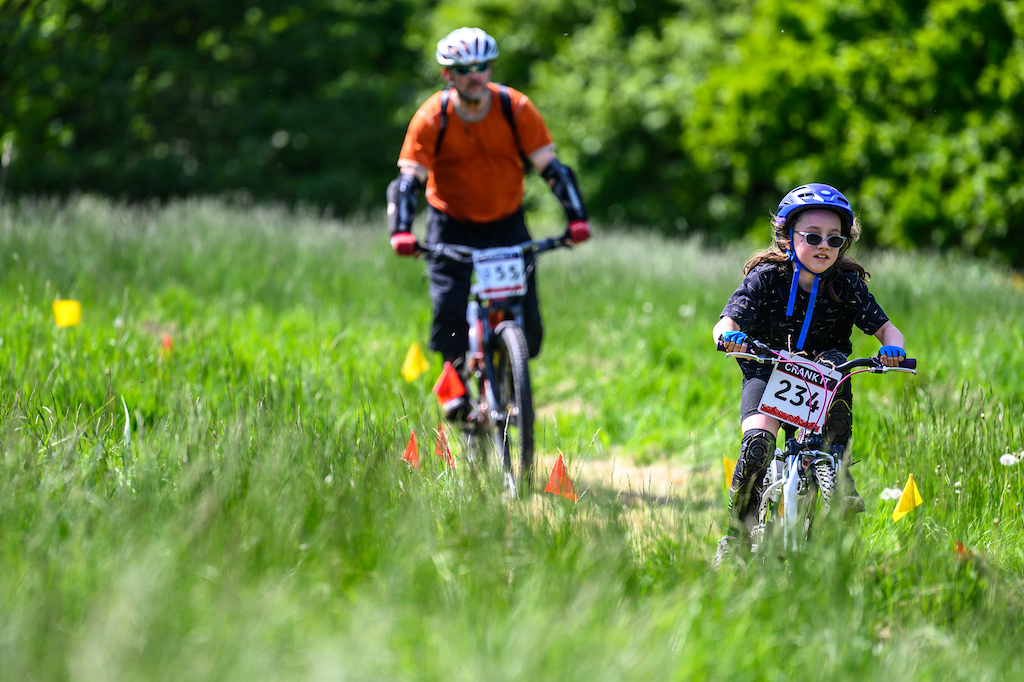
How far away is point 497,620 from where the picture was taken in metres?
2.20

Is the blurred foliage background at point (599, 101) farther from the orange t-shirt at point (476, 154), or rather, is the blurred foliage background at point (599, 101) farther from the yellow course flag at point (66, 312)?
the yellow course flag at point (66, 312)

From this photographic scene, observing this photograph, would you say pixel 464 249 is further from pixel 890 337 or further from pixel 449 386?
pixel 890 337

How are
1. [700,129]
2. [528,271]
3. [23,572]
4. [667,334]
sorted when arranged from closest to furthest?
[23,572] → [528,271] → [667,334] → [700,129]

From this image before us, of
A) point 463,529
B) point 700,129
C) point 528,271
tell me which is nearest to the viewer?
point 463,529

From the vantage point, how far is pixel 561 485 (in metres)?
3.12

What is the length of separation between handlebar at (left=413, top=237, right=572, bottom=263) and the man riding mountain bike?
5 centimetres

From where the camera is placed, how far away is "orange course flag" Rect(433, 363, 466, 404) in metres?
4.88

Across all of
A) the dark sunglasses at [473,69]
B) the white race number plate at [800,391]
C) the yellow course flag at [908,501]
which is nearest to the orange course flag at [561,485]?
the white race number plate at [800,391]

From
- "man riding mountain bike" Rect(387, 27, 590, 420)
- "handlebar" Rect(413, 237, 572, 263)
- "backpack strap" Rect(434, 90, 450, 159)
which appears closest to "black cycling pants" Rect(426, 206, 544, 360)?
"man riding mountain bike" Rect(387, 27, 590, 420)

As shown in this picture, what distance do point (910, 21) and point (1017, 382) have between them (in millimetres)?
8647

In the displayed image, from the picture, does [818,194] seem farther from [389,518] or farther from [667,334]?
[667,334]

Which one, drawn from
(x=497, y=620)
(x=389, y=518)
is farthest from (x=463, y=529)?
(x=497, y=620)

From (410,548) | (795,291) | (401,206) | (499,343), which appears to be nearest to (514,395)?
(499,343)

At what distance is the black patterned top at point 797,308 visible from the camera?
326 cm
